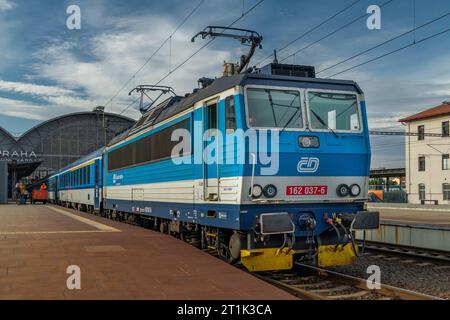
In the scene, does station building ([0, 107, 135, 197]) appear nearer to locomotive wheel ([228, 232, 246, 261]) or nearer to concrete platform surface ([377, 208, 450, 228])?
concrete platform surface ([377, 208, 450, 228])

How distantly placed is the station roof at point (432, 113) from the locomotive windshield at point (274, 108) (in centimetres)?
5022

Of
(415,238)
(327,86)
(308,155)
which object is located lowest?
(415,238)

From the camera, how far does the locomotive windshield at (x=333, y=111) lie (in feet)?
31.8

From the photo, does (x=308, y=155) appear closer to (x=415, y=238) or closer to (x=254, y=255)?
(x=254, y=255)

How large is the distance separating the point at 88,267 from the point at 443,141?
2086 inches

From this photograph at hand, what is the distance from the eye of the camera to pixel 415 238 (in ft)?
49.9

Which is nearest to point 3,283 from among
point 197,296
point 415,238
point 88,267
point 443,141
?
point 88,267

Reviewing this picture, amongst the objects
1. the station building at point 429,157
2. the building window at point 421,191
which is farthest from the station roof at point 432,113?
the building window at point 421,191

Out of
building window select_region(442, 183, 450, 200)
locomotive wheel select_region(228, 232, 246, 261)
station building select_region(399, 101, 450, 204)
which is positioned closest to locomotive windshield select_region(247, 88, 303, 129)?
locomotive wheel select_region(228, 232, 246, 261)

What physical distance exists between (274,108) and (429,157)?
2029 inches

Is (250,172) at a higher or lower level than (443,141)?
lower

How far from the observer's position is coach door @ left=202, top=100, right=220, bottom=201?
971 centimetres

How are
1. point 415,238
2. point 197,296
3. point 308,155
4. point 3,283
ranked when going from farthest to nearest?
point 415,238 → point 308,155 → point 3,283 → point 197,296
